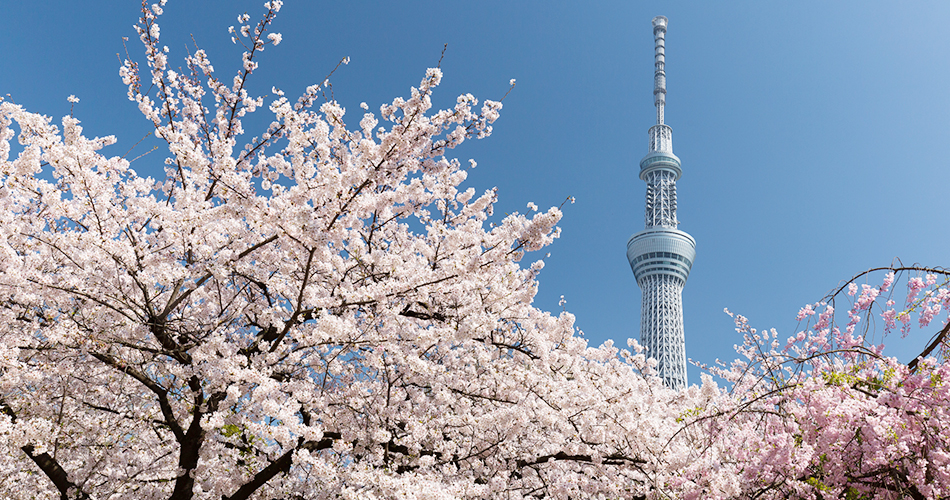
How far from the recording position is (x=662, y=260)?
70188mm

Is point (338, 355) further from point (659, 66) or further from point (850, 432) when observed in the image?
point (659, 66)

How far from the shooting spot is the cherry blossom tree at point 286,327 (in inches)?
182

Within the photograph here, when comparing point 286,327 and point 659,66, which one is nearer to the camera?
point 286,327

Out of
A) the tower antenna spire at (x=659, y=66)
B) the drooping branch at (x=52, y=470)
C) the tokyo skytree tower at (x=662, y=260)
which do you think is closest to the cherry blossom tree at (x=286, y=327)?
the drooping branch at (x=52, y=470)

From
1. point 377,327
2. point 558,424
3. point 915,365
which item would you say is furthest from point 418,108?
point 915,365

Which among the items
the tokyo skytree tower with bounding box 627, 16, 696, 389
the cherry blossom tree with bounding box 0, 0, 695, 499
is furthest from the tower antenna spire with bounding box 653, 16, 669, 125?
the cherry blossom tree with bounding box 0, 0, 695, 499

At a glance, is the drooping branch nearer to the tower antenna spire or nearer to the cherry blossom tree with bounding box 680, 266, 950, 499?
the cherry blossom tree with bounding box 680, 266, 950, 499

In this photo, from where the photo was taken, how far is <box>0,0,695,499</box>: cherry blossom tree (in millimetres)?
4613

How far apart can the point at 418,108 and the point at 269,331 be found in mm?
3010

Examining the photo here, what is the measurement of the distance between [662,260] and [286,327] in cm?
7014

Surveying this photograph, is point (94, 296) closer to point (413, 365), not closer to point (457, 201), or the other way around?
point (413, 365)

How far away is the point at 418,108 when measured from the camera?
4.65 m

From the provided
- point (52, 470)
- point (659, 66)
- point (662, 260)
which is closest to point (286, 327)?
point (52, 470)

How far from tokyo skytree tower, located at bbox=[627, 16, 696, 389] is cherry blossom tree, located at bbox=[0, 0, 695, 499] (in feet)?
190
